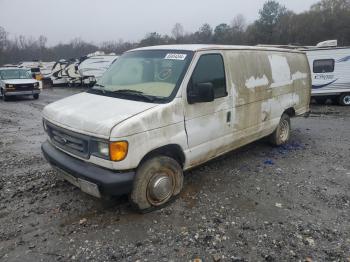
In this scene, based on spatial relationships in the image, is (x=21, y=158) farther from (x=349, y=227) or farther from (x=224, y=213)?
(x=349, y=227)

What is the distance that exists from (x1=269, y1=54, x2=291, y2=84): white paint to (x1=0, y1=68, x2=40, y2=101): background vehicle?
16.5 meters

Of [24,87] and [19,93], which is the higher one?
[24,87]

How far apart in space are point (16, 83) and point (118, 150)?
17.5 meters

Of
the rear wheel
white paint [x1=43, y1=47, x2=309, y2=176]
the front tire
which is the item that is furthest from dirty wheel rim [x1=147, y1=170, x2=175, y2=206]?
the rear wheel

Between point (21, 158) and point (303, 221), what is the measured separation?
5601mm

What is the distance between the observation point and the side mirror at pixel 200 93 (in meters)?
4.24

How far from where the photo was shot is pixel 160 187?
13.8ft

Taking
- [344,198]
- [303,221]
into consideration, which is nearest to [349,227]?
[303,221]

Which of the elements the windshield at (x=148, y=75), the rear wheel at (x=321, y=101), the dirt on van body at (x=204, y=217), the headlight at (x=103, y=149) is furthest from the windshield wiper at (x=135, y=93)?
the rear wheel at (x=321, y=101)

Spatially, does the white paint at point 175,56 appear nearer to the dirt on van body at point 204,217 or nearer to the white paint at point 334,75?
the dirt on van body at point 204,217

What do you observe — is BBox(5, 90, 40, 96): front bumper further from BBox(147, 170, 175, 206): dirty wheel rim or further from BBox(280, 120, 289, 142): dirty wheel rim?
BBox(147, 170, 175, 206): dirty wheel rim

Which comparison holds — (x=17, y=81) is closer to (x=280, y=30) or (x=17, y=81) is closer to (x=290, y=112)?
(x=290, y=112)

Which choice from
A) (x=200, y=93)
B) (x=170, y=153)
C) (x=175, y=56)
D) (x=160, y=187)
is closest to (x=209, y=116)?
(x=200, y=93)

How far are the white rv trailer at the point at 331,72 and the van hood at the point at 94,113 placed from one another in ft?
43.4
